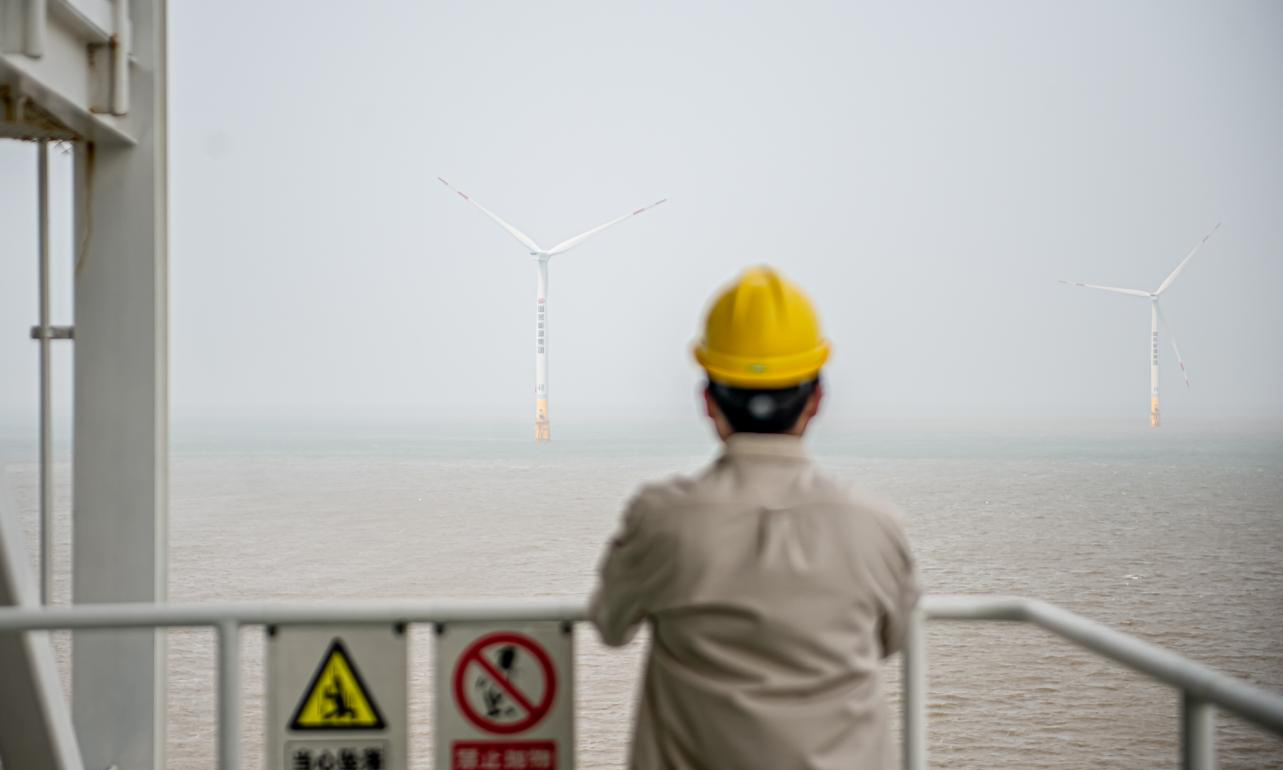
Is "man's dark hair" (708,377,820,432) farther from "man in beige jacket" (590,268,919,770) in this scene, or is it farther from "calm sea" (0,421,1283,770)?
"calm sea" (0,421,1283,770)

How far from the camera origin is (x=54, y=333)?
4277 millimetres

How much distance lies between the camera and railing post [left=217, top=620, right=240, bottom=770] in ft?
6.72

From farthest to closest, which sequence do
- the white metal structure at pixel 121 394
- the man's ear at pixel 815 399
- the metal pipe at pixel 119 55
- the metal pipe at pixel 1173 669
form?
the white metal structure at pixel 121 394 → the metal pipe at pixel 119 55 → the man's ear at pixel 815 399 → the metal pipe at pixel 1173 669

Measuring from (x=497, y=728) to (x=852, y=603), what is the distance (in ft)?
2.70

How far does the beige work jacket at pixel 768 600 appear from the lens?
145 cm

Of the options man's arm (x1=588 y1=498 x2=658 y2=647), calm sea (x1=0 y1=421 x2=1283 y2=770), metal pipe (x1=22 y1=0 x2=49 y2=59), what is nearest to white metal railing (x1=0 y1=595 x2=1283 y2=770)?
calm sea (x1=0 y1=421 x2=1283 y2=770)

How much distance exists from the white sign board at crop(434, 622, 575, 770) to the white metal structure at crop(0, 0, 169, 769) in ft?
8.20

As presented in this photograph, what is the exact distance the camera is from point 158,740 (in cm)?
443

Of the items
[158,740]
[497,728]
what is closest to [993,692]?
[158,740]

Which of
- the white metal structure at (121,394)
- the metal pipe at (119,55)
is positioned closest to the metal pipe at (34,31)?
the metal pipe at (119,55)

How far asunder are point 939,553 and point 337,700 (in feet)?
127

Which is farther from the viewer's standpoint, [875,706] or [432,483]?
[432,483]

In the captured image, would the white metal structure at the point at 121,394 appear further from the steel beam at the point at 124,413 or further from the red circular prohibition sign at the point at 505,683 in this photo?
the red circular prohibition sign at the point at 505,683

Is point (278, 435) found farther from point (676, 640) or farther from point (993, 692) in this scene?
point (676, 640)
